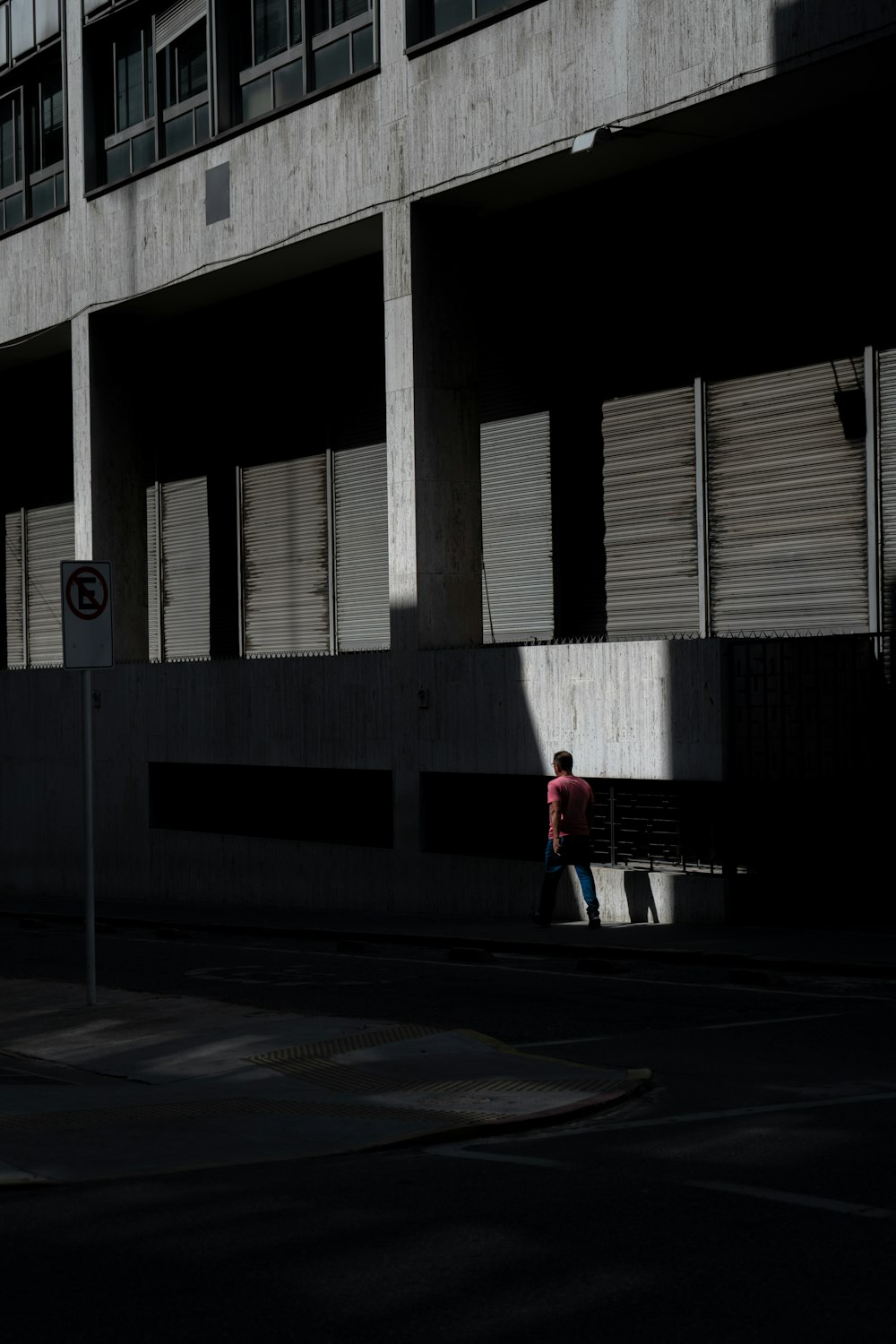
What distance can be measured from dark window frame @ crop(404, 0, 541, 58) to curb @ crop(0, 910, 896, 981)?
432 inches

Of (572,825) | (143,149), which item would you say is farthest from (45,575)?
(572,825)

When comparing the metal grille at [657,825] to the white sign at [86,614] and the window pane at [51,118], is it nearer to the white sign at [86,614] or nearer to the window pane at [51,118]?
the white sign at [86,614]

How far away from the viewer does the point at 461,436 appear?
24.2m

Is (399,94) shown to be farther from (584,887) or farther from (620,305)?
(584,887)

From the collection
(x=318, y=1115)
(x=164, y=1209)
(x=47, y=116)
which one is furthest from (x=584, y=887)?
(x=47, y=116)

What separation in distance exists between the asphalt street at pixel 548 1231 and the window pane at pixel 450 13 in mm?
16040

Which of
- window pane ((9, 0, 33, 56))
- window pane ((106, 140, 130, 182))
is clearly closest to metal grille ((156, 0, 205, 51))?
window pane ((106, 140, 130, 182))

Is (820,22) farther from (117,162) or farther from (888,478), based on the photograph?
(117,162)

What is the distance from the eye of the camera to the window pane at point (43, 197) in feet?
109

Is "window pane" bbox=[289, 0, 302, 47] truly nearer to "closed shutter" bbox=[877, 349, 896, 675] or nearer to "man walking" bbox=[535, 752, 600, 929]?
"closed shutter" bbox=[877, 349, 896, 675]

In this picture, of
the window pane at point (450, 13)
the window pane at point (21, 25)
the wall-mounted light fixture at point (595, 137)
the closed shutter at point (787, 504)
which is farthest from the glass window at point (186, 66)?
the closed shutter at point (787, 504)

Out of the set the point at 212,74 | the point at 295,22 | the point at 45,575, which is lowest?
the point at 45,575

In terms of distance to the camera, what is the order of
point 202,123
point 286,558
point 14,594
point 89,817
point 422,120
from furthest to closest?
point 14,594 < point 286,558 < point 202,123 < point 422,120 < point 89,817

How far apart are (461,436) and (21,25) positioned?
604 inches
